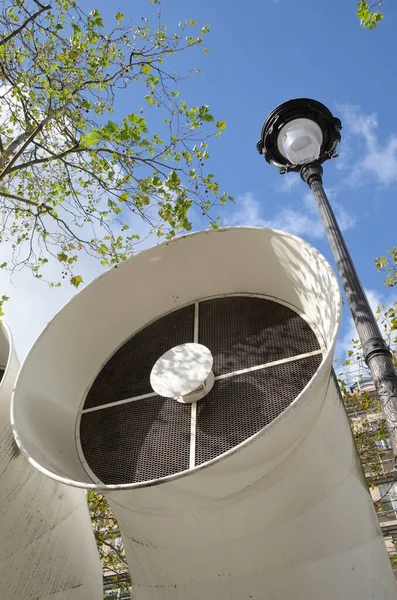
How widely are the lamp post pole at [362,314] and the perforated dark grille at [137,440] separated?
1.19 meters

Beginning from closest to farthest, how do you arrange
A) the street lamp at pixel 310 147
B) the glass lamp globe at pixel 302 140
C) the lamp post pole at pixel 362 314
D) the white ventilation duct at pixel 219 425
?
the lamp post pole at pixel 362 314
the white ventilation duct at pixel 219 425
the street lamp at pixel 310 147
the glass lamp globe at pixel 302 140

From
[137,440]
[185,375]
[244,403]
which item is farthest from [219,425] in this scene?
[137,440]

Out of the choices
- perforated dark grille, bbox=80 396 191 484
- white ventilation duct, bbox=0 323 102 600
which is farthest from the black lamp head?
white ventilation duct, bbox=0 323 102 600

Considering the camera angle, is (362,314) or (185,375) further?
(185,375)

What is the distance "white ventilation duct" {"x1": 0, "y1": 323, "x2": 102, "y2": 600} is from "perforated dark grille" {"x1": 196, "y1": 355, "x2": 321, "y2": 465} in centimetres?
174

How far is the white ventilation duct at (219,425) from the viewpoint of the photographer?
2496mm

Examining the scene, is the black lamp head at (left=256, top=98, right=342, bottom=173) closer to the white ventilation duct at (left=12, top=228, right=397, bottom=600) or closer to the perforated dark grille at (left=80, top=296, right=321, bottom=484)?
the white ventilation duct at (left=12, top=228, right=397, bottom=600)

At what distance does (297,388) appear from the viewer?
2.82 meters

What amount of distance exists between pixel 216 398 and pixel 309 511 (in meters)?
0.85

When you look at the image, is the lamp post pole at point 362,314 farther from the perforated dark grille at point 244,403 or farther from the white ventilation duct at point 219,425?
the perforated dark grille at point 244,403

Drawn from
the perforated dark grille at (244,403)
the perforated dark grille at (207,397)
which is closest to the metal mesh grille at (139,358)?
the perforated dark grille at (207,397)

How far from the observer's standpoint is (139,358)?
3.67 m

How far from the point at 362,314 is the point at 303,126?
5.57 ft

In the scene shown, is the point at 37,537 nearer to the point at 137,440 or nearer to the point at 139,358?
the point at 137,440
